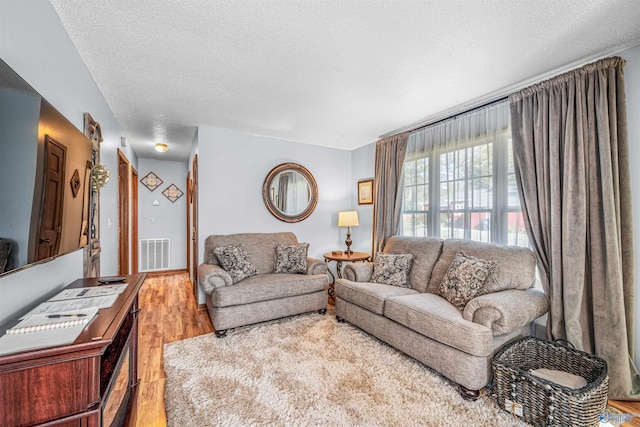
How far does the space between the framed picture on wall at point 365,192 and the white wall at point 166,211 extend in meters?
3.76

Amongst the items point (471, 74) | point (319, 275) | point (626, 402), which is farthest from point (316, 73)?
point (626, 402)

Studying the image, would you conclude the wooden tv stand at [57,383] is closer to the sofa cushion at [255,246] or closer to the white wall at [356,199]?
the sofa cushion at [255,246]

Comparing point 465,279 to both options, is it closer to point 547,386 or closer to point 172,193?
point 547,386

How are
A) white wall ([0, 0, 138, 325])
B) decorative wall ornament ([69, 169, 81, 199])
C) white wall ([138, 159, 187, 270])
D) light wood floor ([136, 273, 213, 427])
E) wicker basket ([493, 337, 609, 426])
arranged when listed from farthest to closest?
white wall ([138, 159, 187, 270]), light wood floor ([136, 273, 213, 427]), wicker basket ([493, 337, 609, 426]), decorative wall ornament ([69, 169, 81, 199]), white wall ([0, 0, 138, 325])

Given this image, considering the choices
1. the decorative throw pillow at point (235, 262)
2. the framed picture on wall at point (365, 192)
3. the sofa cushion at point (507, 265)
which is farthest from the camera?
the framed picture on wall at point (365, 192)

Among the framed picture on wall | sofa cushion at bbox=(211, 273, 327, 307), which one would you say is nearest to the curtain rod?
the framed picture on wall

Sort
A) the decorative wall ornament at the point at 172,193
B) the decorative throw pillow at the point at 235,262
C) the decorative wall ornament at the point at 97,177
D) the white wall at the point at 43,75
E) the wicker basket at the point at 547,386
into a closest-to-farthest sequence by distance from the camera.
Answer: the white wall at the point at 43,75 < the wicker basket at the point at 547,386 < the decorative wall ornament at the point at 97,177 < the decorative throw pillow at the point at 235,262 < the decorative wall ornament at the point at 172,193

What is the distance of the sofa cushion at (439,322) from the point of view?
192cm

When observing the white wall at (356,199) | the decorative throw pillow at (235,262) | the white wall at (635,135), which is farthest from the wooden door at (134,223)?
the white wall at (635,135)

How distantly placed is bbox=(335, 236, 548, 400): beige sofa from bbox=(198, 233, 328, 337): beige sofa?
0.40m

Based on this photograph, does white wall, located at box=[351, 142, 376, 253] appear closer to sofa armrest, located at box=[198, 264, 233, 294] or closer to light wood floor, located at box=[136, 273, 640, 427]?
sofa armrest, located at box=[198, 264, 233, 294]

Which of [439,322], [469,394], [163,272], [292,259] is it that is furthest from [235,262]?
[163,272]

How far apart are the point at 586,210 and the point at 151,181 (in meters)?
6.49

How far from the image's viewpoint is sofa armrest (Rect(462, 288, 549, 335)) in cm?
195
